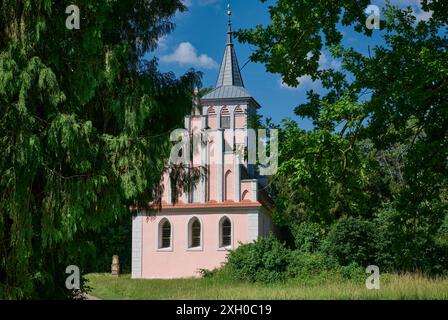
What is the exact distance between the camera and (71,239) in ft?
26.3

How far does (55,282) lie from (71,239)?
1.58 m

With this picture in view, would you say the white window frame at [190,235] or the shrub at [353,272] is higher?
the white window frame at [190,235]

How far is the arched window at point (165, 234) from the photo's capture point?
29422 millimetres

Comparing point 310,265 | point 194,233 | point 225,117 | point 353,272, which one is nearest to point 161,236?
point 194,233

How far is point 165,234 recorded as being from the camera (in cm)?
2970

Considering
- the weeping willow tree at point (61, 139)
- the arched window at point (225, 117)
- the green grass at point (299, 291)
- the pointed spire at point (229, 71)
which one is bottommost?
the green grass at point (299, 291)

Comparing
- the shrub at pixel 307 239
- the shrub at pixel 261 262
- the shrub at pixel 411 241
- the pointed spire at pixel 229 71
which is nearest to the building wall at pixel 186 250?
the shrub at pixel 307 239

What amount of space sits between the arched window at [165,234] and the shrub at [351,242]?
9.51 m

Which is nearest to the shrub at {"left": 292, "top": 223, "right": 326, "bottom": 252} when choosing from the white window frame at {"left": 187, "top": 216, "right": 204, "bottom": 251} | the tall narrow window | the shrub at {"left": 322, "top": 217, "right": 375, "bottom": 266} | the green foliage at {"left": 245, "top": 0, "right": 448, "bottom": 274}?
the shrub at {"left": 322, "top": 217, "right": 375, "bottom": 266}

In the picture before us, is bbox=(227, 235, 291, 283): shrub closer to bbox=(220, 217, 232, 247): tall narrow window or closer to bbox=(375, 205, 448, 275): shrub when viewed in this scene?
bbox=(375, 205, 448, 275): shrub

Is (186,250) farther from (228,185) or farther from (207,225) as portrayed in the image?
(228,185)

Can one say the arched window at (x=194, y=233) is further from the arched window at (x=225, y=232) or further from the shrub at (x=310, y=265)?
the shrub at (x=310, y=265)

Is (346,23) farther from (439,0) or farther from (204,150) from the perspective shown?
(204,150)

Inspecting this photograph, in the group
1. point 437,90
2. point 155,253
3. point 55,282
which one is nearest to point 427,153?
point 437,90
